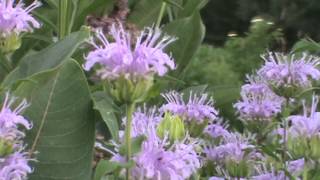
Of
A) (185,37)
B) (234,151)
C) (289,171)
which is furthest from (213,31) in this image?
(289,171)

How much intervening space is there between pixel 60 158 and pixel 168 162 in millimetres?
133

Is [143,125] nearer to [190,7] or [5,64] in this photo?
[5,64]

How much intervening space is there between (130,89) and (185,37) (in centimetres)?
60

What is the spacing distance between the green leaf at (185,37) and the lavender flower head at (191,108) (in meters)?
0.18

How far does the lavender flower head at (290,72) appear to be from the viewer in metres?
1.15

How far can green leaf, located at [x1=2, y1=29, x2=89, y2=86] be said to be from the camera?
0.85 metres

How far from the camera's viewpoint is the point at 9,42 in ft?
3.43

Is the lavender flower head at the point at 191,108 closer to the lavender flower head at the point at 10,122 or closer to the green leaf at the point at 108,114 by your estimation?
the green leaf at the point at 108,114

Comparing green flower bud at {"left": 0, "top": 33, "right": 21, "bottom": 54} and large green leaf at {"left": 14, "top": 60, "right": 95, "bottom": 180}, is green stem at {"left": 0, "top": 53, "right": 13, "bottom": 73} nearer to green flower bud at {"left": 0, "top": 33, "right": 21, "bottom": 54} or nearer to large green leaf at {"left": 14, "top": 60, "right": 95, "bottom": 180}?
green flower bud at {"left": 0, "top": 33, "right": 21, "bottom": 54}

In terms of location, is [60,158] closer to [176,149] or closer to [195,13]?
[176,149]

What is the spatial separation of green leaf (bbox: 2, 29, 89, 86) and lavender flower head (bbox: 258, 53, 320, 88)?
37 centimetres

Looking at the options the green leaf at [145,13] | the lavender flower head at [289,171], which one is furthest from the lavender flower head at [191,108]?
the green leaf at [145,13]

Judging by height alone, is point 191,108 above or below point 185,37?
below

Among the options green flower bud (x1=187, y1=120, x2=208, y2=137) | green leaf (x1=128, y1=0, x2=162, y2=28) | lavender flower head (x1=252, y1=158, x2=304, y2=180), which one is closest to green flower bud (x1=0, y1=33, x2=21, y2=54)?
green flower bud (x1=187, y1=120, x2=208, y2=137)
